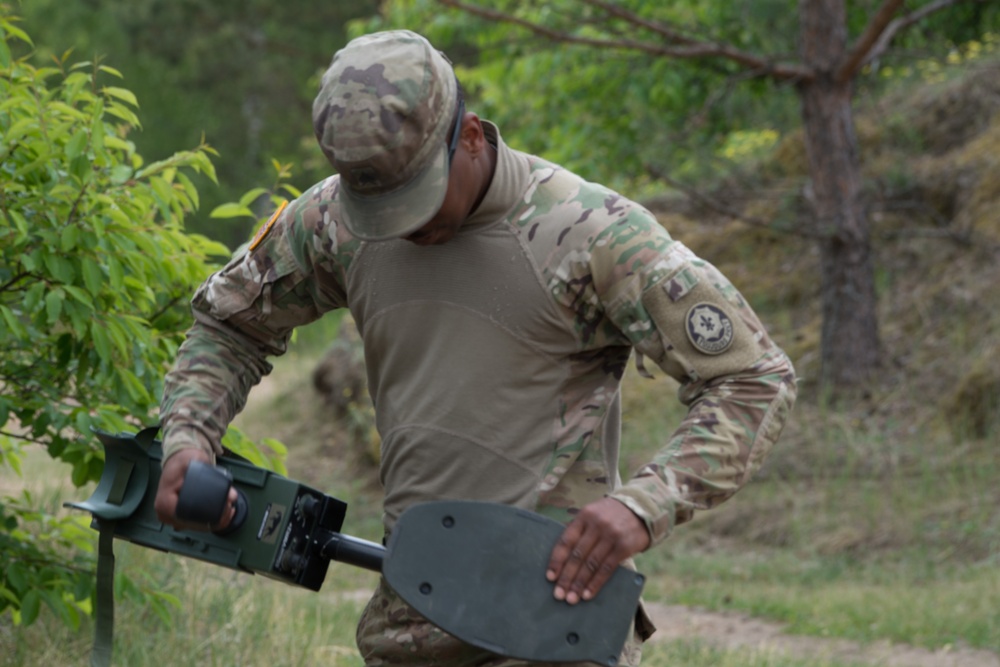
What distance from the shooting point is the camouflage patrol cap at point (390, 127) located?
2.33m

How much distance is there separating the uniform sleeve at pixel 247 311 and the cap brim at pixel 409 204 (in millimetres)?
→ 262

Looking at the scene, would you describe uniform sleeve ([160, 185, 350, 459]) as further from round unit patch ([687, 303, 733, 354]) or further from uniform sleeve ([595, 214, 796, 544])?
round unit patch ([687, 303, 733, 354])

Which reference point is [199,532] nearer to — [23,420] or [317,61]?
[23,420]

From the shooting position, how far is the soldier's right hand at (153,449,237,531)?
8.27ft

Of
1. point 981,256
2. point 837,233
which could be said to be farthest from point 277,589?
point 981,256

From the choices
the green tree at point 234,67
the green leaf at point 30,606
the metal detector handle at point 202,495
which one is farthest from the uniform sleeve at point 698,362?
the green tree at point 234,67

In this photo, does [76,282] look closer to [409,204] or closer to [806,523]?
[409,204]

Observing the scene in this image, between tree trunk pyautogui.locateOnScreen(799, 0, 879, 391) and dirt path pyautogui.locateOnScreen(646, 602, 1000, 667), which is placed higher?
tree trunk pyautogui.locateOnScreen(799, 0, 879, 391)

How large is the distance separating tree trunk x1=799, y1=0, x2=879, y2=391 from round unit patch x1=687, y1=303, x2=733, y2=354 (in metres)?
7.34

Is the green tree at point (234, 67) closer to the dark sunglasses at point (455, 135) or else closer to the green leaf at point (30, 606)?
the green leaf at point (30, 606)

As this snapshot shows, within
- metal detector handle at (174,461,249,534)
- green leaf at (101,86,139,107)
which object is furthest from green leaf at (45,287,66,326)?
metal detector handle at (174,461,249,534)

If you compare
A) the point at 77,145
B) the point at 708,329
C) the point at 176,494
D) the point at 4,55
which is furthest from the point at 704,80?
the point at 176,494

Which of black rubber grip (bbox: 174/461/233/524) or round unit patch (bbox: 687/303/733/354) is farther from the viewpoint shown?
black rubber grip (bbox: 174/461/233/524)

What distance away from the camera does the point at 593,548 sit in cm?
219
